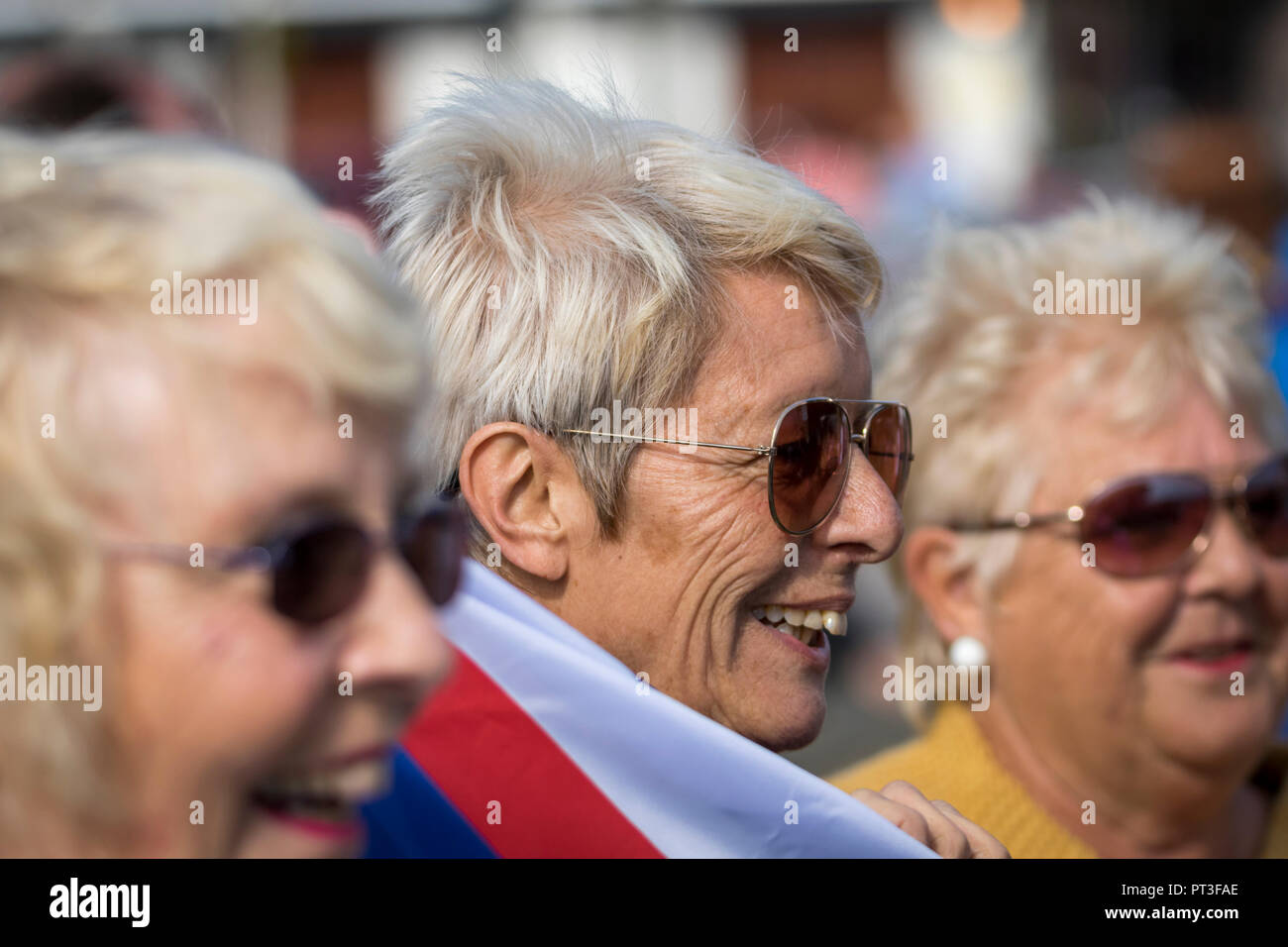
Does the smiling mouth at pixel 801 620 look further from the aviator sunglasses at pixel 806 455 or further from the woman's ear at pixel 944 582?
the woman's ear at pixel 944 582

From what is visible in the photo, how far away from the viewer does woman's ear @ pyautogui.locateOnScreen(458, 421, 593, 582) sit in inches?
84.2

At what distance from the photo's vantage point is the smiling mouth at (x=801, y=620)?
2312mm

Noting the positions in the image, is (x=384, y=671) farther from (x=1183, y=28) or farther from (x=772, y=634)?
(x=1183, y=28)

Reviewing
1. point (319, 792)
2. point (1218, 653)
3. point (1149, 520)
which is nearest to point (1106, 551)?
point (1149, 520)

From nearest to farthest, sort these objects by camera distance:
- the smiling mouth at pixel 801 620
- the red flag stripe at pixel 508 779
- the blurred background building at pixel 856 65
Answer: the red flag stripe at pixel 508 779
the smiling mouth at pixel 801 620
the blurred background building at pixel 856 65

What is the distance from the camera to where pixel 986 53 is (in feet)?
59.5

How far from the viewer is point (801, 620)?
2.33 meters

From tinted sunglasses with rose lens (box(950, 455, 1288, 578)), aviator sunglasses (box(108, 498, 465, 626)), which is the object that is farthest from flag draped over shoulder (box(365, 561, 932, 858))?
tinted sunglasses with rose lens (box(950, 455, 1288, 578))

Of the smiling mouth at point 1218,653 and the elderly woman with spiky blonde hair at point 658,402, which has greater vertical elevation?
the elderly woman with spiky blonde hair at point 658,402

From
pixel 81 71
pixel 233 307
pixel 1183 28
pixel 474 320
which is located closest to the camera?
pixel 233 307

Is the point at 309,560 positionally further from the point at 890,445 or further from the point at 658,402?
the point at 890,445

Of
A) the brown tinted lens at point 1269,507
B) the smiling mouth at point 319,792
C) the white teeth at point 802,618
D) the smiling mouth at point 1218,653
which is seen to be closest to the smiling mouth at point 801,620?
the white teeth at point 802,618

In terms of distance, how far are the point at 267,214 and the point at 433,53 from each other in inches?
670

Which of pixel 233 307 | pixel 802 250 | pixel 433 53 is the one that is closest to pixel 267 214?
pixel 233 307
